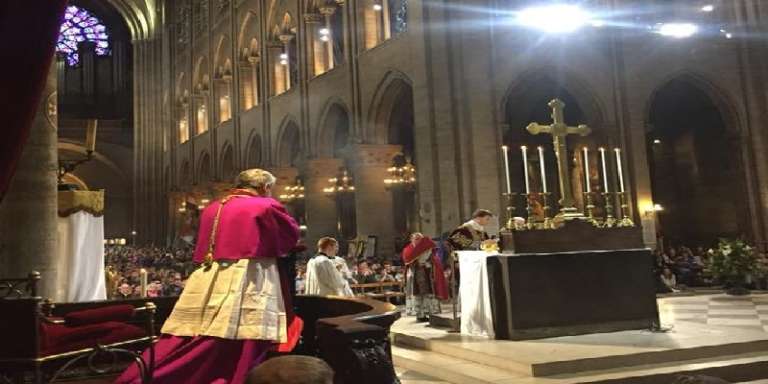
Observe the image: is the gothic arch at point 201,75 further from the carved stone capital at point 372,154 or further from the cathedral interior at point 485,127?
the carved stone capital at point 372,154

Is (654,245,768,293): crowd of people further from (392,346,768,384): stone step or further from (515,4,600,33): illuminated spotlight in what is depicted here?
(392,346,768,384): stone step

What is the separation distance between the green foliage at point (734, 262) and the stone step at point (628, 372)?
5.65 m

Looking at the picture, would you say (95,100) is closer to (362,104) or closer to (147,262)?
(147,262)

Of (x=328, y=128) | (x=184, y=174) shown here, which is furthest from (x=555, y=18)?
(x=184, y=174)

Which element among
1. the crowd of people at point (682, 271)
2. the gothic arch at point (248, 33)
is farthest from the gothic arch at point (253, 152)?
the crowd of people at point (682, 271)

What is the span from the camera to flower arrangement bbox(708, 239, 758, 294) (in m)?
9.92

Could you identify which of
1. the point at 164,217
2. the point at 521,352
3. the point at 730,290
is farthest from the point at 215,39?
the point at 521,352

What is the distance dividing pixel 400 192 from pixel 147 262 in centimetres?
889

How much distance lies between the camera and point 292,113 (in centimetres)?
2094

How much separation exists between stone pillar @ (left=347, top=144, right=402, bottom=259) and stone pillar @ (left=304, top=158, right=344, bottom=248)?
2272 millimetres

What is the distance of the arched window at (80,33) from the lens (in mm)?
39125

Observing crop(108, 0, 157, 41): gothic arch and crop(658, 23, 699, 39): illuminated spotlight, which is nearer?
crop(658, 23, 699, 39): illuminated spotlight

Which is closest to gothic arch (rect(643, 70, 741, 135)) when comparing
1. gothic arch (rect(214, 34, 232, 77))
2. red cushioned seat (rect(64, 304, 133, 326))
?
red cushioned seat (rect(64, 304, 133, 326))

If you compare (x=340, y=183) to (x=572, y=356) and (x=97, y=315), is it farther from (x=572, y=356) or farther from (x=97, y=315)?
(x=97, y=315)
